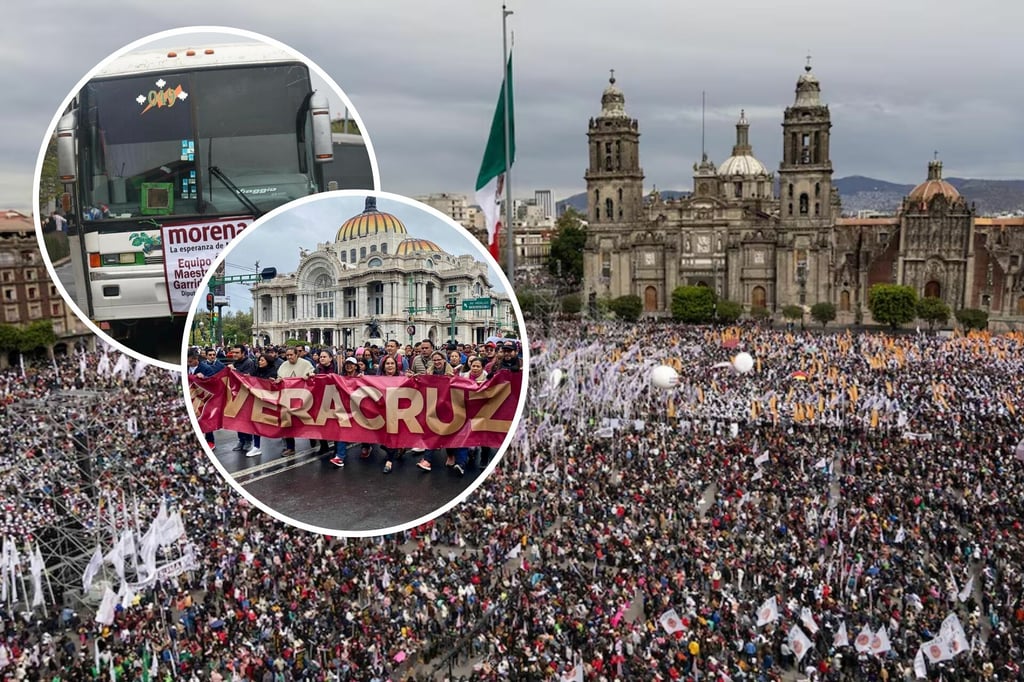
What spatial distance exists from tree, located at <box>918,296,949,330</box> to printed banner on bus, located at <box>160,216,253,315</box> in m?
58.1

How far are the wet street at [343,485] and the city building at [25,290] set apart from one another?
4327 cm

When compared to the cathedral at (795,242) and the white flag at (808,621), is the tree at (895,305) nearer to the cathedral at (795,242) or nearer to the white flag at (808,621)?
the cathedral at (795,242)

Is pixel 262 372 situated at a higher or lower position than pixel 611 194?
lower

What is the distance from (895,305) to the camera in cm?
5609

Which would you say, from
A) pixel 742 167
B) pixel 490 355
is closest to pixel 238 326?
pixel 490 355

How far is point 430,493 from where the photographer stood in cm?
502

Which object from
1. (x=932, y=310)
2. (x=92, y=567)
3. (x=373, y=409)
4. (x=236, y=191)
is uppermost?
(x=236, y=191)

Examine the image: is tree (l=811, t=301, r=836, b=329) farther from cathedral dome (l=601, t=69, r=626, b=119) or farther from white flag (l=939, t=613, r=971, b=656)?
white flag (l=939, t=613, r=971, b=656)

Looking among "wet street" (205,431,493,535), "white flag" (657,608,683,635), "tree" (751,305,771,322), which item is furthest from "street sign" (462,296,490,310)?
"tree" (751,305,771,322)

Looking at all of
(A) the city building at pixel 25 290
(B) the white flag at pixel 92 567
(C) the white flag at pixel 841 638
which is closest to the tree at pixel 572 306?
(A) the city building at pixel 25 290

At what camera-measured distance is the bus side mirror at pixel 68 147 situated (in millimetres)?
5328

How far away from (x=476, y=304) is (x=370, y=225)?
72cm

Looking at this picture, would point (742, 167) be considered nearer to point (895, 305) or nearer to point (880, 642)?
point (895, 305)

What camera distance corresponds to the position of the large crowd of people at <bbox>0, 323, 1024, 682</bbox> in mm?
13156
